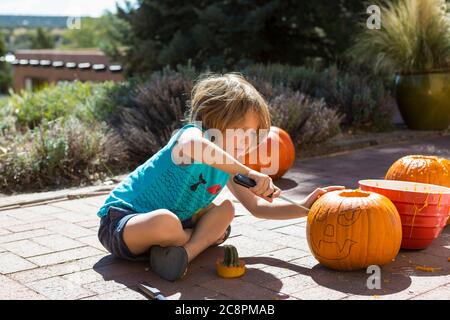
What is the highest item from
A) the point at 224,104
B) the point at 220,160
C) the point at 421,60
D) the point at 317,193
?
the point at 421,60

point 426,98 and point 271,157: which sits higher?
point 426,98

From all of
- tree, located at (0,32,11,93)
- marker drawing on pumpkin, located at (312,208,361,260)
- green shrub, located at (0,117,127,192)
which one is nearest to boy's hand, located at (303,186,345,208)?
marker drawing on pumpkin, located at (312,208,361,260)

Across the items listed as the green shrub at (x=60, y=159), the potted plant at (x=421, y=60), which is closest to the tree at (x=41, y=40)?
the potted plant at (x=421, y=60)

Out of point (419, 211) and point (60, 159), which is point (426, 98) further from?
point (419, 211)

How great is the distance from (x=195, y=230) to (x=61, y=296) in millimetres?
769

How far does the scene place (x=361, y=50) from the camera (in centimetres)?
930

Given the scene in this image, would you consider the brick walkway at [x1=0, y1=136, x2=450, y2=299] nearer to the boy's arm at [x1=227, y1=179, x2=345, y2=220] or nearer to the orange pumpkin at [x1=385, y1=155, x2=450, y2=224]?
the boy's arm at [x1=227, y1=179, x2=345, y2=220]

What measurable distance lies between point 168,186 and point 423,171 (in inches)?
62.7

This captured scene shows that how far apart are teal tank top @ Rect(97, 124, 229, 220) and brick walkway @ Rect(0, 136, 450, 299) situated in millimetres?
313

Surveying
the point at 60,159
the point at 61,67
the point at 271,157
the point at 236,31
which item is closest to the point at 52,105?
the point at 60,159

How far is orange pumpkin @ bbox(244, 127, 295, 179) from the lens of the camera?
5125 mm

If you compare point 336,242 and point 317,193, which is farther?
point 317,193

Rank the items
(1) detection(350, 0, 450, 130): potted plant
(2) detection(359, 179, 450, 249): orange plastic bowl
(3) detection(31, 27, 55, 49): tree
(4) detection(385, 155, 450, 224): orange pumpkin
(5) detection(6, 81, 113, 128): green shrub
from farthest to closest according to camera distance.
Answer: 1. (3) detection(31, 27, 55, 49): tree
2. (1) detection(350, 0, 450, 130): potted plant
3. (5) detection(6, 81, 113, 128): green shrub
4. (4) detection(385, 155, 450, 224): orange pumpkin
5. (2) detection(359, 179, 450, 249): orange plastic bowl

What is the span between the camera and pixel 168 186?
3049 millimetres
